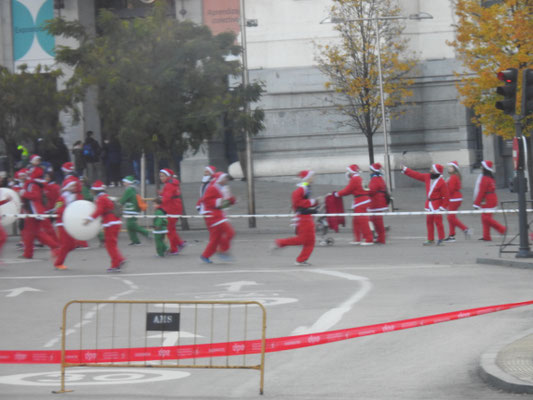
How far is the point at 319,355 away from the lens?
383 inches

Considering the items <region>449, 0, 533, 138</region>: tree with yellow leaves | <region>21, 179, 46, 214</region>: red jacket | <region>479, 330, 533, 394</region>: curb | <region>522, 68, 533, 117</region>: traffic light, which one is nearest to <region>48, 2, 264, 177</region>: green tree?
<region>21, 179, 46, 214</region>: red jacket

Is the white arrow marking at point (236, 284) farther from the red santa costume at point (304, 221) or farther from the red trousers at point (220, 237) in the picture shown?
the red trousers at point (220, 237)

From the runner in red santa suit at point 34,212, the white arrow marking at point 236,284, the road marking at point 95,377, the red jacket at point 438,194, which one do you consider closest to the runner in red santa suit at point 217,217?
the white arrow marking at point 236,284

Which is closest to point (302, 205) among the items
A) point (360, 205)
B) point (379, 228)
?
point (360, 205)

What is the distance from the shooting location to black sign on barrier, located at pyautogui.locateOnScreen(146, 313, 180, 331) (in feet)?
26.5

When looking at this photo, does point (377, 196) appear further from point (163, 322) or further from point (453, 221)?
point (163, 322)

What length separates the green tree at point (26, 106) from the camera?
29.9 meters

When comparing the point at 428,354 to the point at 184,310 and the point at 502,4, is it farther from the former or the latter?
the point at 502,4

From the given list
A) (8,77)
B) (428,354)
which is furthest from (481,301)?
(8,77)

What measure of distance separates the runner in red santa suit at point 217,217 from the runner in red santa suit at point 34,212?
11.1 feet

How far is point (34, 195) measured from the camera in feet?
67.5

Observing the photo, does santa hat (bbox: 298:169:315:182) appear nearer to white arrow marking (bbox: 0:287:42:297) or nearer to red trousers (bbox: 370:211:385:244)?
red trousers (bbox: 370:211:385:244)

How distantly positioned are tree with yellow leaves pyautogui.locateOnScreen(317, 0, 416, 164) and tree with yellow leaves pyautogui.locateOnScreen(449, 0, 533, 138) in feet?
12.9

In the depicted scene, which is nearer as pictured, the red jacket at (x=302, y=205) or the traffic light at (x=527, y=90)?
the traffic light at (x=527, y=90)
